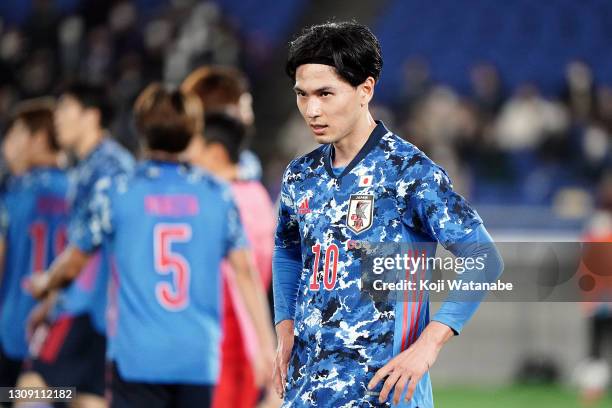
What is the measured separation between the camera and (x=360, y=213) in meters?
2.95

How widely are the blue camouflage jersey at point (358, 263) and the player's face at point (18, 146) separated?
3.98m

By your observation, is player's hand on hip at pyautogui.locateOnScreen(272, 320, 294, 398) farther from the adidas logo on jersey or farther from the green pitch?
the green pitch

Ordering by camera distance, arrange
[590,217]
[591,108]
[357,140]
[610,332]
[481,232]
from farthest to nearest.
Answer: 1. [591,108]
2. [590,217]
3. [610,332]
4. [357,140]
5. [481,232]

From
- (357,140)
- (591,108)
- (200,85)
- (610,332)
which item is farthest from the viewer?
(591,108)

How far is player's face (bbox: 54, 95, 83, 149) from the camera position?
6.21m

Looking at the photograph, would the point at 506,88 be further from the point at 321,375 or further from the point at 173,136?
the point at 321,375

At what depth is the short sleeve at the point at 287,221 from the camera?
3.14 metres

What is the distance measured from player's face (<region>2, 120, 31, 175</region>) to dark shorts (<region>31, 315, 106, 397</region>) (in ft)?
4.27

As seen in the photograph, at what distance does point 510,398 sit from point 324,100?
26.3ft

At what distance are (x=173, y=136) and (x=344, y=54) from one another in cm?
174

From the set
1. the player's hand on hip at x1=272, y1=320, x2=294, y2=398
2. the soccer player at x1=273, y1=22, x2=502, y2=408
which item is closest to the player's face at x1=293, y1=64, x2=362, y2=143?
the soccer player at x1=273, y1=22, x2=502, y2=408

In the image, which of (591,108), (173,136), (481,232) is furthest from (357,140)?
(591,108)

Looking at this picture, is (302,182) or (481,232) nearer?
(481,232)

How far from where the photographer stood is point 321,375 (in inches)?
116
